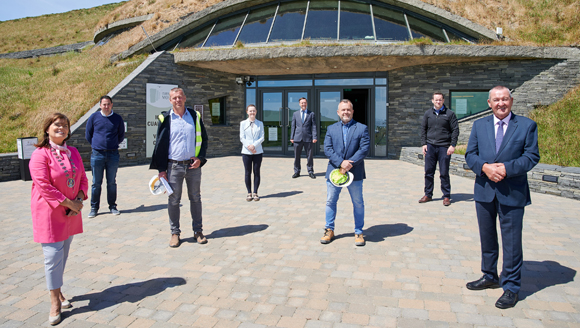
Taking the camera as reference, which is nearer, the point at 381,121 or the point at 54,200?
the point at 54,200

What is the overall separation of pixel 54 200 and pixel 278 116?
44.8 ft

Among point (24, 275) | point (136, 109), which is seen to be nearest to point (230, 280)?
point (24, 275)

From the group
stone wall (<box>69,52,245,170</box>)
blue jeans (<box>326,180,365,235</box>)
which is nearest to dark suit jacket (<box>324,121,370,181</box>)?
blue jeans (<box>326,180,365,235</box>)

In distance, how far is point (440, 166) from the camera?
729cm

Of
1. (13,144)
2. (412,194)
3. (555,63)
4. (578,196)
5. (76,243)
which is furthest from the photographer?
(555,63)

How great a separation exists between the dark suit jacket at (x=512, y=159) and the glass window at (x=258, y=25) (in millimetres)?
13284

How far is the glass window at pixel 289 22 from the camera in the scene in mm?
15562

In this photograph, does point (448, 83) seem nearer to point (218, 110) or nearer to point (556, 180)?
point (556, 180)

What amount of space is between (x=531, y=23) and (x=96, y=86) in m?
17.2

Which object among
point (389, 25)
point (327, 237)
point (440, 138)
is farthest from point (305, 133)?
point (389, 25)

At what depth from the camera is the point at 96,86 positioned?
47.2 feet

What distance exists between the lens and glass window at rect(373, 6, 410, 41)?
14836 millimetres

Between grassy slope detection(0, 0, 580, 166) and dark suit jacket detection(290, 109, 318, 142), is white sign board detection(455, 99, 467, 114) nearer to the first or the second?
grassy slope detection(0, 0, 580, 166)

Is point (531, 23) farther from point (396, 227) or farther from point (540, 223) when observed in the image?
point (396, 227)
